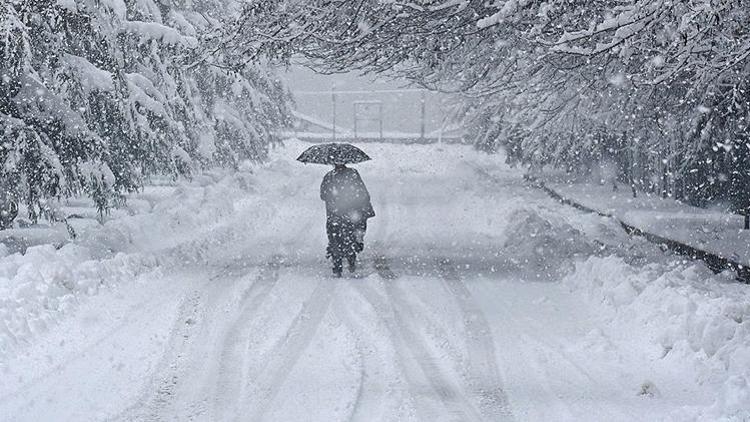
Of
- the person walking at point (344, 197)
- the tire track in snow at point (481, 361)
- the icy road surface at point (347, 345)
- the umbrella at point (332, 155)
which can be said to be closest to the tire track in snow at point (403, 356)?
the icy road surface at point (347, 345)

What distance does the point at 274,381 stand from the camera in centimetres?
680

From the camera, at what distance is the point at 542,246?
13.7 metres

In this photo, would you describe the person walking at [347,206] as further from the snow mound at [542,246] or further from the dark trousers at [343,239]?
the snow mound at [542,246]

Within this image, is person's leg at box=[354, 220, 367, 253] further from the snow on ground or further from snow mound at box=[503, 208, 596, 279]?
the snow on ground

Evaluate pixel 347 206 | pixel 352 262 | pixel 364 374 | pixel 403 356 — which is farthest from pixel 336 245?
pixel 364 374

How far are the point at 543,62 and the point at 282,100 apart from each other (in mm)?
21439

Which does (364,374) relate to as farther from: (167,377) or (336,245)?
(336,245)

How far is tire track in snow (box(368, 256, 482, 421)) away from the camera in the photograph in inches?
240

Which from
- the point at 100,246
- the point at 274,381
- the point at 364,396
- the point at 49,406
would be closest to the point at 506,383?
the point at 364,396

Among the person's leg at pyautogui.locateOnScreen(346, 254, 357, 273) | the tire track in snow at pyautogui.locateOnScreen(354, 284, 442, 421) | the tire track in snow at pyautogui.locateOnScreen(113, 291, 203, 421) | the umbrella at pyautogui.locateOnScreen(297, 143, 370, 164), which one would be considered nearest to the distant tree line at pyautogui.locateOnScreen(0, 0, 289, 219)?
the umbrella at pyautogui.locateOnScreen(297, 143, 370, 164)

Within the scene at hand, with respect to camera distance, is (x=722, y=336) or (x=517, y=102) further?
(x=517, y=102)

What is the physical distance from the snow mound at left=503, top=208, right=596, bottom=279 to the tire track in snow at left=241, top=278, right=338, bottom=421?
3680mm

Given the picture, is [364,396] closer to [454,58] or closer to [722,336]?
[722,336]

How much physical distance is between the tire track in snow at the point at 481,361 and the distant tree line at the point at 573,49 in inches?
107
